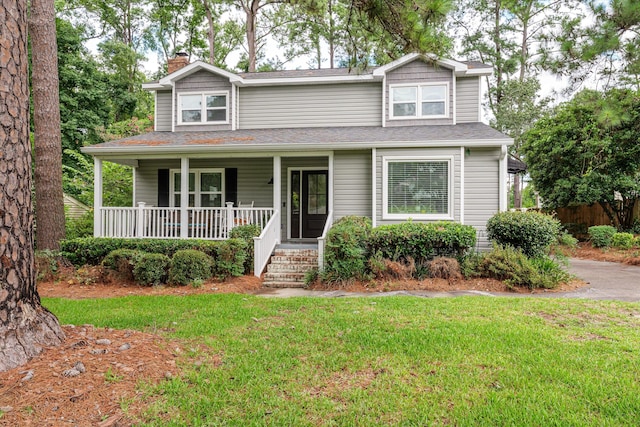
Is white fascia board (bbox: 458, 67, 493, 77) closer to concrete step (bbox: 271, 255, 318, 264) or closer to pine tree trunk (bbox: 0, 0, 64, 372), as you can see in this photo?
concrete step (bbox: 271, 255, 318, 264)

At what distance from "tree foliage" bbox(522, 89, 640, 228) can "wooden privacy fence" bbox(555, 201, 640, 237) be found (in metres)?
0.55

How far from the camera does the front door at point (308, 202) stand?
11.1m

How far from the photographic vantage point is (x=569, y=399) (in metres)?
2.71

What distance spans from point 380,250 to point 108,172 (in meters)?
11.7

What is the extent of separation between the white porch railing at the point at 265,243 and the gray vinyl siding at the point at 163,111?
573 centimetres

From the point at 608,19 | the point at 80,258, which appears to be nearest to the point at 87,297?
the point at 80,258

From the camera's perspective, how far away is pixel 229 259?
814 cm

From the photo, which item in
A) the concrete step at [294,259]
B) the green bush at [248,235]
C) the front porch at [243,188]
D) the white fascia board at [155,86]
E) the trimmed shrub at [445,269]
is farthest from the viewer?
the white fascia board at [155,86]

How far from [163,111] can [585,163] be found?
15.3 m

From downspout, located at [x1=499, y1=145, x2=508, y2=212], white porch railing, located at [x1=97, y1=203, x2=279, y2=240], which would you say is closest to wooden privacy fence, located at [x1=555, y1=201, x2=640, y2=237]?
downspout, located at [x1=499, y1=145, x2=508, y2=212]

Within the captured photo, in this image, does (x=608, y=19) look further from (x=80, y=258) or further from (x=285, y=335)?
(x=80, y=258)

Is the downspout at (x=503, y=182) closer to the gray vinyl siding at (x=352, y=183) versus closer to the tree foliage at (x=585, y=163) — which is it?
the gray vinyl siding at (x=352, y=183)

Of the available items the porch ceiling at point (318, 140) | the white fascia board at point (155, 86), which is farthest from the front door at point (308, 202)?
the white fascia board at point (155, 86)

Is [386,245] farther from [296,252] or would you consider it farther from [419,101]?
[419,101]
